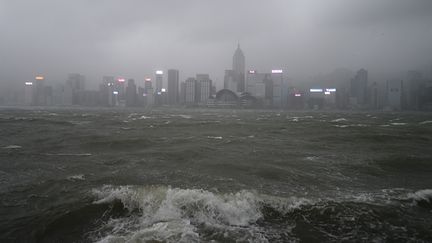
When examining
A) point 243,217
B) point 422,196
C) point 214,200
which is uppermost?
point 214,200

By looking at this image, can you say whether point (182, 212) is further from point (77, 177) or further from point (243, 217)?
point (77, 177)

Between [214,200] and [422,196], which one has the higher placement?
[214,200]

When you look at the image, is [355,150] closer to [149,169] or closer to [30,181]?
[149,169]

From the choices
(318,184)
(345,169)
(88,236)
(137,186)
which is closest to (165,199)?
(137,186)

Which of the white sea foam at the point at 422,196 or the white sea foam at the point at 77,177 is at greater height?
the white sea foam at the point at 77,177

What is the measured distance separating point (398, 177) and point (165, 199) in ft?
51.7

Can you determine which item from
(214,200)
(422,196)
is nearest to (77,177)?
(214,200)

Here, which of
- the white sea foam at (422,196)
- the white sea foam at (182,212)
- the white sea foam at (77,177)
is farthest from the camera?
the white sea foam at (77,177)

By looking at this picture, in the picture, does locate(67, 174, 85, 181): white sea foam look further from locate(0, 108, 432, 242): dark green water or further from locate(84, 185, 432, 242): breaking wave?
locate(84, 185, 432, 242): breaking wave

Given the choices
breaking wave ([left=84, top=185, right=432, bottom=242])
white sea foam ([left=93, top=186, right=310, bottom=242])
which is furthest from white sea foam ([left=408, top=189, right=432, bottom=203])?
white sea foam ([left=93, top=186, right=310, bottom=242])

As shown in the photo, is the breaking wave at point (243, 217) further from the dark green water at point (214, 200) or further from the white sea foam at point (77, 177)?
the white sea foam at point (77, 177)

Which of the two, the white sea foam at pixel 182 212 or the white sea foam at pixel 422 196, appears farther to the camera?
the white sea foam at pixel 422 196

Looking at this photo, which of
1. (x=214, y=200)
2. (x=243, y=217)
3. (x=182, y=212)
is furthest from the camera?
(x=214, y=200)

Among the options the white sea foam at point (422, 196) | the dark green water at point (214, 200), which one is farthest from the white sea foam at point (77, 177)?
the white sea foam at point (422, 196)
